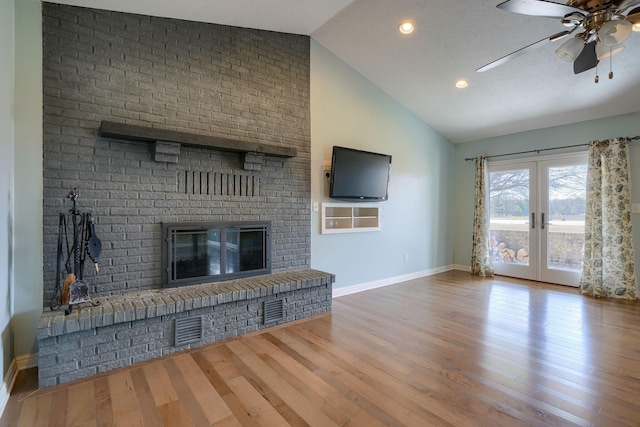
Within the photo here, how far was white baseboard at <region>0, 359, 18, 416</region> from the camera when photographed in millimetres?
1838

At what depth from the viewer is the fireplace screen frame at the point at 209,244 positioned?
2.91 metres

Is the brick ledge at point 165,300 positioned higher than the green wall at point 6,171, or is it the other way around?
the green wall at point 6,171

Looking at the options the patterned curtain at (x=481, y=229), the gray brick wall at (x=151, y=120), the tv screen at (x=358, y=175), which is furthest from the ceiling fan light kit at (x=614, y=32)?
the patterned curtain at (x=481, y=229)

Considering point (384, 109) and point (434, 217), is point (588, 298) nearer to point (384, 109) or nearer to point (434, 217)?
point (434, 217)

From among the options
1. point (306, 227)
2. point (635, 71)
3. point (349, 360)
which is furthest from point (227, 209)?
point (635, 71)

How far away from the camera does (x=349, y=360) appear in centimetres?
240

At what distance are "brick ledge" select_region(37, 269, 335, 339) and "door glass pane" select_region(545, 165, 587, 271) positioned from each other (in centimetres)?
367

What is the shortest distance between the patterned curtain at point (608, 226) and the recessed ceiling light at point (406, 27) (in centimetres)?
314

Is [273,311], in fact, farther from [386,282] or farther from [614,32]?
[614,32]

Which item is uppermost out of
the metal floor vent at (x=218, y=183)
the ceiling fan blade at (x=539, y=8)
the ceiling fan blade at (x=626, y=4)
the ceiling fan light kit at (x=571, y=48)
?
the ceiling fan blade at (x=539, y=8)

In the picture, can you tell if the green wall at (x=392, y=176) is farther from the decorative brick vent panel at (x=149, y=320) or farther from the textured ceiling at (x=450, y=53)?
the decorative brick vent panel at (x=149, y=320)

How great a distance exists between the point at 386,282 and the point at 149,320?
329cm

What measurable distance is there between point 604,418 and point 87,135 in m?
4.00

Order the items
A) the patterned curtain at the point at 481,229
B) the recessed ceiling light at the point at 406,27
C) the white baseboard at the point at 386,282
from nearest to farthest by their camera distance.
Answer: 1. the recessed ceiling light at the point at 406,27
2. the white baseboard at the point at 386,282
3. the patterned curtain at the point at 481,229
